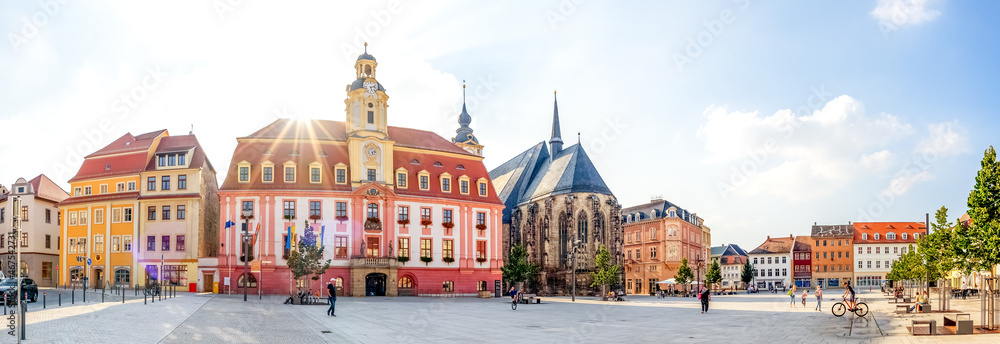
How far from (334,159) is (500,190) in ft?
152

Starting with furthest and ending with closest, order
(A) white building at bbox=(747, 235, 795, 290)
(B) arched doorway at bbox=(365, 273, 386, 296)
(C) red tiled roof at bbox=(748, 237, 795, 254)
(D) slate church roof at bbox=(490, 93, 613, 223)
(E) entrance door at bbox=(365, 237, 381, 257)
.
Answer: (C) red tiled roof at bbox=(748, 237, 795, 254), (A) white building at bbox=(747, 235, 795, 290), (D) slate church roof at bbox=(490, 93, 613, 223), (E) entrance door at bbox=(365, 237, 381, 257), (B) arched doorway at bbox=(365, 273, 386, 296)

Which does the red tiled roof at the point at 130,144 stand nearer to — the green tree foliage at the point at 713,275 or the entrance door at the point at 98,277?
the entrance door at the point at 98,277

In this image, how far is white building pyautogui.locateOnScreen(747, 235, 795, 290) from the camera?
144 m

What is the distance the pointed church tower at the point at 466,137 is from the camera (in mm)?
111875

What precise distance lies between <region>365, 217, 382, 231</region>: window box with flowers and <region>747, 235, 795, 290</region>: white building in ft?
332

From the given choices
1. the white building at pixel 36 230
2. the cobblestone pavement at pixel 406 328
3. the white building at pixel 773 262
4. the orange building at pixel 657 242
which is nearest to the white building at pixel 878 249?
the white building at pixel 773 262


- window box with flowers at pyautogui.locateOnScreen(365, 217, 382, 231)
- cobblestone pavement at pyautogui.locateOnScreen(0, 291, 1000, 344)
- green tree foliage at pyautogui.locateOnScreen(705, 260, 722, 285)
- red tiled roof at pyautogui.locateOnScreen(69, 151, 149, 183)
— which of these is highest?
red tiled roof at pyautogui.locateOnScreen(69, 151, 149, 183)

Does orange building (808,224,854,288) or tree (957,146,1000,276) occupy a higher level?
tree (957,146,1000,276)

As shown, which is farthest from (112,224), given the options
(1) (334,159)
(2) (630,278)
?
(2) (630,278)

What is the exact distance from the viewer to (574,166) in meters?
89.2

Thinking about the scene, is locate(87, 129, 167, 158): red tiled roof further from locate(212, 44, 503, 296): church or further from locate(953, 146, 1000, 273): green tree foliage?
locate(953, 146, 1000, 273): green tree foliage

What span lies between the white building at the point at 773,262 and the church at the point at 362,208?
3627 inches

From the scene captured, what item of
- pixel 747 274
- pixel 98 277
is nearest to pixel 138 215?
pixel 98 277

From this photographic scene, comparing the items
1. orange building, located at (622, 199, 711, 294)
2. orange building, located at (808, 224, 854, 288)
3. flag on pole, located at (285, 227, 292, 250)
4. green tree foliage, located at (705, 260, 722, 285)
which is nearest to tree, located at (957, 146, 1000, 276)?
flag on pole, located at (285, 227, 292, 250)
